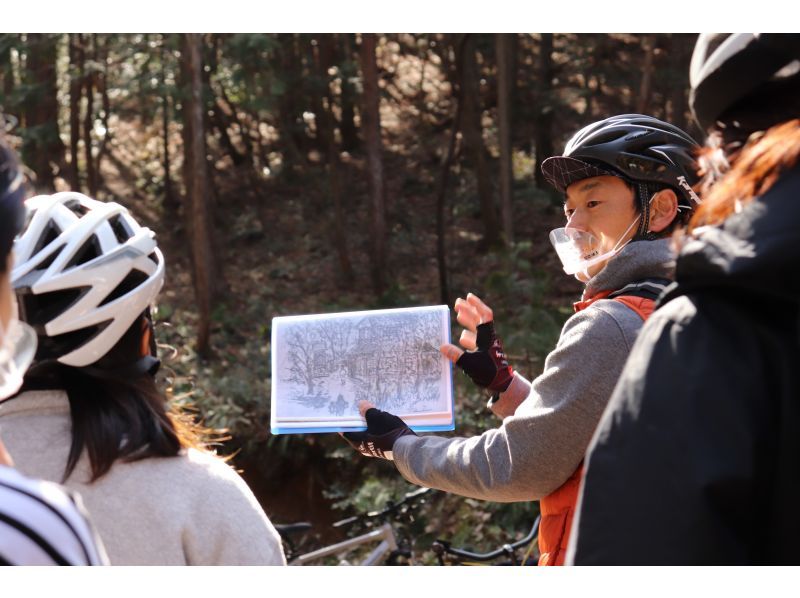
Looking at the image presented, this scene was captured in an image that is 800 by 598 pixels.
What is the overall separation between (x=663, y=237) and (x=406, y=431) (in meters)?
1.08

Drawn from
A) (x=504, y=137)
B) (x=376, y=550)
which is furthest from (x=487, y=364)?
(x=504, y=137)

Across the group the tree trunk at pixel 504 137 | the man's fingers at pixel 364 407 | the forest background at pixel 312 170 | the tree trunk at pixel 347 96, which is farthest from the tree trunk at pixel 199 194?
the man's fingers at pixel 364 407

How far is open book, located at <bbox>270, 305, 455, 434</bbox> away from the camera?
3436 mm

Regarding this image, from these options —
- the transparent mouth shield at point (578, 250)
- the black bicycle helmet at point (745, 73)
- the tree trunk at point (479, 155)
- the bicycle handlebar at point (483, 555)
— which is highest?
the black bicycle helmet at point (745, 73)

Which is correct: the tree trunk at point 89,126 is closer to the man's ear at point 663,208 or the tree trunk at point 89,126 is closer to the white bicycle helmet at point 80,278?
the white bicycle helmet at point 80,278

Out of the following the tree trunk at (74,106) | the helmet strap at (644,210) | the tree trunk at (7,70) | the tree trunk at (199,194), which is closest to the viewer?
the helmet strap at (644,210)

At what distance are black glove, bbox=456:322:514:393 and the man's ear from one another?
75 cm

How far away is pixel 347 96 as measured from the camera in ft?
76.7

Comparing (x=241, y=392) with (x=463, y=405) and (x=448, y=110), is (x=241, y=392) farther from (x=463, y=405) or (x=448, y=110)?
(x=448, y=110)

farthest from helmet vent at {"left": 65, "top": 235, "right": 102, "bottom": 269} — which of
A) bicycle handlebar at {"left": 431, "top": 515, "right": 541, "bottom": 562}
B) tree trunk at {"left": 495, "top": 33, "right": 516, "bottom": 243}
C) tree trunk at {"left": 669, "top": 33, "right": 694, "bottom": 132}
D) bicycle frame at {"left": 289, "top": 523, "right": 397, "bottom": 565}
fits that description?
tree trunk at {"left": 669, "top": 33, "right": 694, "bottom": 132}

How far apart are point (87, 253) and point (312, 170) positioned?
22.6 m

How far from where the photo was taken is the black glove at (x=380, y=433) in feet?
10.7

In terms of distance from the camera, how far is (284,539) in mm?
6852

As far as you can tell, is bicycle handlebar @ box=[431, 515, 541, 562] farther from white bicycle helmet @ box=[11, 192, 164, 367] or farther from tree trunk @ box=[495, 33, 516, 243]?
tree trunk @ box=[495, 33, 516, 243]
